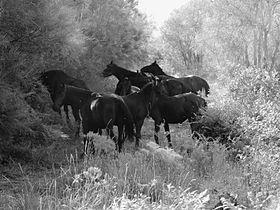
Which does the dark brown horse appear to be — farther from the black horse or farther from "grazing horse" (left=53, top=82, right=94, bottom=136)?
"grazing horse" (left=53, top=82, right=94, bottom=136)

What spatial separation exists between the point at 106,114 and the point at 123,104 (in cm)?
44

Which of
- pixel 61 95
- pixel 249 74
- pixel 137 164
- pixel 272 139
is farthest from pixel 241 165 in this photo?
pixel 249 74

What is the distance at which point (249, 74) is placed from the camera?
14148mm

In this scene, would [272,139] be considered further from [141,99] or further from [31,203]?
[31,203]

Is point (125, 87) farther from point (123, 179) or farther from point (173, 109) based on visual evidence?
point (123, 179)

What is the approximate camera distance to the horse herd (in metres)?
9.69

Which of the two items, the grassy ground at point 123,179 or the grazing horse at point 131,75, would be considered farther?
the grazing horse at point 131,75

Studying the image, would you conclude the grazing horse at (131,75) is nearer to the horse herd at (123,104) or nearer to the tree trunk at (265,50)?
the horse herd at (123,104)

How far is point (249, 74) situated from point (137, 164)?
301 inches

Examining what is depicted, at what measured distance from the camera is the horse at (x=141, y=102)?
10.7 meters

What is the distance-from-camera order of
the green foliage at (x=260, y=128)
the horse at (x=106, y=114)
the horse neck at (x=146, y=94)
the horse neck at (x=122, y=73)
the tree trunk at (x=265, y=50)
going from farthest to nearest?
the tree trunk at (x=265, y=50) → the horse neck at (x=122, y=73) → the horse neck at (x=146, y=94) → the horse at (x=106, y=114) → the green foliage at (x=260, y=128)

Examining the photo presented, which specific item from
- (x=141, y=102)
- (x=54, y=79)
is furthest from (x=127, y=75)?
(x=141, y=102)

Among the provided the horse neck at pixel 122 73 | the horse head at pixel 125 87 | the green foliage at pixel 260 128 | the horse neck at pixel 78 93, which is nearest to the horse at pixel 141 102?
the horse neck at pixel 78 93

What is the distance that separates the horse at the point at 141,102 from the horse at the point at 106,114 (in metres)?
0.64
